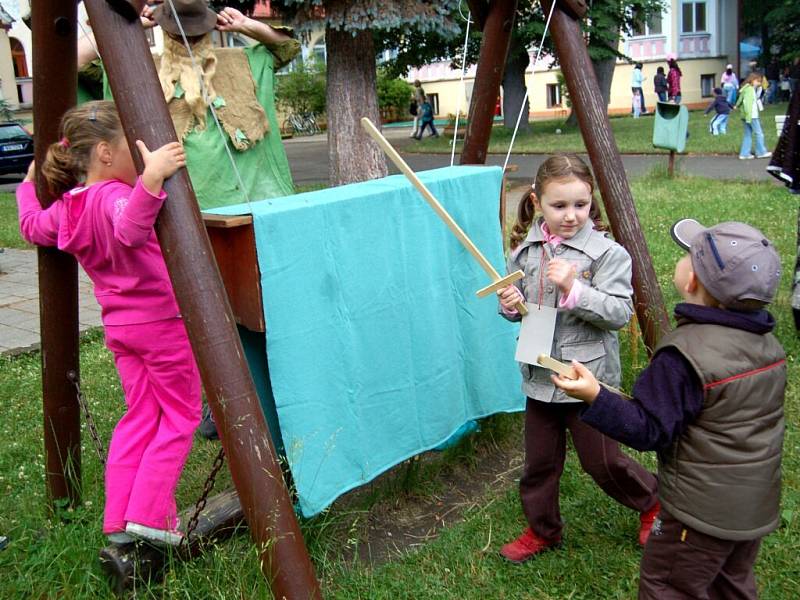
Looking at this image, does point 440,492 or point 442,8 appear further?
point 442,8

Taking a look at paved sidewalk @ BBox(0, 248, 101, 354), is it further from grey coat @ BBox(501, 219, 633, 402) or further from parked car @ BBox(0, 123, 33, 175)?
parked car @ BBox(0, 123, 33, 175)

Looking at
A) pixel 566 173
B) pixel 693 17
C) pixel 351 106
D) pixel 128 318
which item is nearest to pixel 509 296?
pixel 566 173

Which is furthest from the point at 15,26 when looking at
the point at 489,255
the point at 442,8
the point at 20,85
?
the point at 489,255

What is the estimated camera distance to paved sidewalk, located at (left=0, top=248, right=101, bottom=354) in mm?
6044

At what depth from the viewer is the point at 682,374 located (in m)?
2.04

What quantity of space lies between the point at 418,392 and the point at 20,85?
3604 cm

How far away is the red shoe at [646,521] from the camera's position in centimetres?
297

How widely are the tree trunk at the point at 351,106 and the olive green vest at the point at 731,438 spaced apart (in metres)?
8.84

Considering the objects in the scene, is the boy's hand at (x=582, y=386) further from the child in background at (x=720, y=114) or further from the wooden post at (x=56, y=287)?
the child in background at (x=720, y=114)

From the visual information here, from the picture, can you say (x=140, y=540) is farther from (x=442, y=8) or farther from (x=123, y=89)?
(x=442, y=8)

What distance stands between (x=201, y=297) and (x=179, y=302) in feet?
0.22

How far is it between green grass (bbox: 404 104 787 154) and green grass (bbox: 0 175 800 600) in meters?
14.6

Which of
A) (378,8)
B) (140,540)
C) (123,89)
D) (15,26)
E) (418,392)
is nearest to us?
(123,89)

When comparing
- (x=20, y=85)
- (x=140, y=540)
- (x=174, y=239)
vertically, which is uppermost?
(x=20, y=85)
